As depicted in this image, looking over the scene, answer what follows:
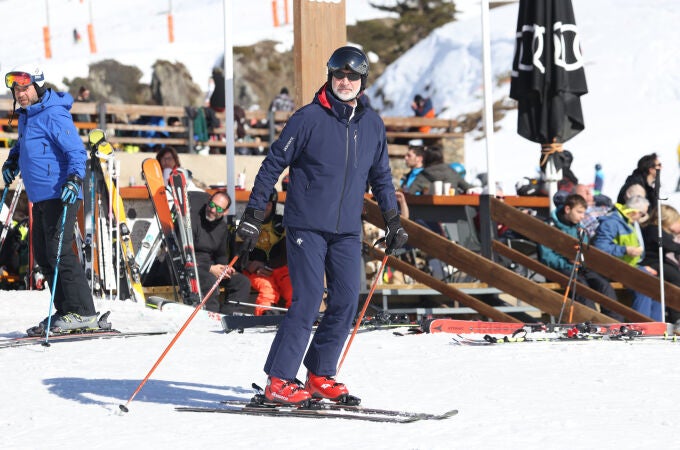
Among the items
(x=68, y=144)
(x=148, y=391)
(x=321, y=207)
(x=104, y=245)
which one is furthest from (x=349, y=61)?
(x=104, y=245)

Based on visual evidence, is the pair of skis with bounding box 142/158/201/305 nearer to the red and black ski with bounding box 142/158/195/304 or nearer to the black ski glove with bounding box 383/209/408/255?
the red and black ski with bounding box 142/158/195/304

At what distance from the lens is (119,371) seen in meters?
6.74

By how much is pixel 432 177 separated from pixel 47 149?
504 cm

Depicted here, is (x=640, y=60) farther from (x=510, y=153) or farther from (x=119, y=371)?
(x=119, y=371)

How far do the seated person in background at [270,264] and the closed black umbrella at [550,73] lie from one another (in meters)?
2.84

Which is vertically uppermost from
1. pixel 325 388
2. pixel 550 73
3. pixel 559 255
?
pixel 550 73

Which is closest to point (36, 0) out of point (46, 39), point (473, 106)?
point (46, 39)

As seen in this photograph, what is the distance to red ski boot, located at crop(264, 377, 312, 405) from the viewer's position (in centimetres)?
537

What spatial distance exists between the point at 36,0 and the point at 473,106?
2643 cm

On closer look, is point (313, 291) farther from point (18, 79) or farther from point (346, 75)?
point (18, 79)

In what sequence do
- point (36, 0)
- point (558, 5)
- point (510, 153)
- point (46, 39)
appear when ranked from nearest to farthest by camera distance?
1. point (558, 5)
2. point (510, 153)
3. point (46, 39)
4. point (36, 0)

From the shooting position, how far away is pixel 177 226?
34.4ft

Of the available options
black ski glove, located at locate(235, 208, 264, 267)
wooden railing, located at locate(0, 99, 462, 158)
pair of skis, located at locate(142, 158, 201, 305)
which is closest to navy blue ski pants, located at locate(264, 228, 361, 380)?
black ski glove, located at locate(235, 208, 264, 267)

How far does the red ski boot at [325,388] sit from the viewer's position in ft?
17.9
